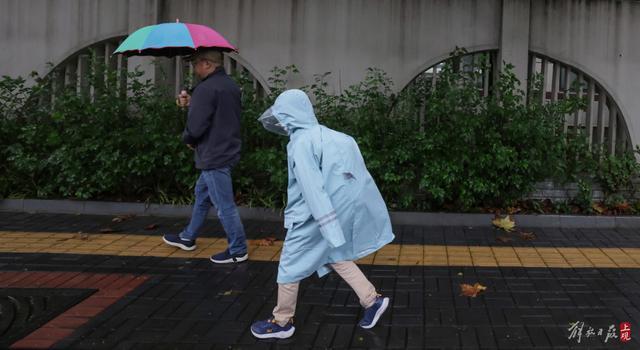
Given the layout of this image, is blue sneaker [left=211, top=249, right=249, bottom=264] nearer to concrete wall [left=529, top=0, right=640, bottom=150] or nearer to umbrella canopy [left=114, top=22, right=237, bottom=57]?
umbrella canopy [left=114, top=22, right=237, bottom=57]

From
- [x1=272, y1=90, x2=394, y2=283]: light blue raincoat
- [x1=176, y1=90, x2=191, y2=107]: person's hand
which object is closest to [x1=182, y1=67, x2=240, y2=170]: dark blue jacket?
[x1=176, y1=90, x2=191, y2=107]: person's hand

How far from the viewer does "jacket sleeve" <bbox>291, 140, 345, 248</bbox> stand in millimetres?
3443

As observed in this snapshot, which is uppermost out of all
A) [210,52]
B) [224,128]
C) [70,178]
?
[210,52]

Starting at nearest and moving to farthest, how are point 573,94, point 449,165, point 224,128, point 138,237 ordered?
point 224,128, point 138,237, point 449,165, point 573,94

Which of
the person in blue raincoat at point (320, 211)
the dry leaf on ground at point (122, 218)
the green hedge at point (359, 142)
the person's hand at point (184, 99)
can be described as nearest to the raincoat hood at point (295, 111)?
the person in blue raincoat at point (320, 211)

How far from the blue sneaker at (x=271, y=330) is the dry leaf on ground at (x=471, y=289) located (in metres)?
1.52

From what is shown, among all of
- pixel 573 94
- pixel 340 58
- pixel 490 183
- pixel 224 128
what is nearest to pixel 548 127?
pixel 490 183

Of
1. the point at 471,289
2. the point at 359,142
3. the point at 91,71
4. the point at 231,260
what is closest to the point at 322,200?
the point at 471,289

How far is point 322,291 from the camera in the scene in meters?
4.71

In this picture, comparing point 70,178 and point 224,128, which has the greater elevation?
point 224,128

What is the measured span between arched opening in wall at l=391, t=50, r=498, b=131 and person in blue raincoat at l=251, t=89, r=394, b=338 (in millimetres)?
3937

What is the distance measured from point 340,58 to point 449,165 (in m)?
2.59

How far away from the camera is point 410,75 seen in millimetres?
8711

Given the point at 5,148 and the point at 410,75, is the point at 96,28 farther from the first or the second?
the point at 410,75
